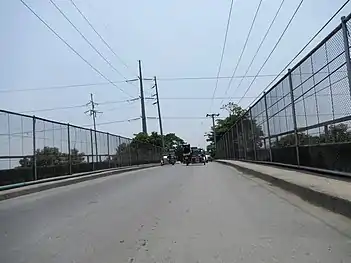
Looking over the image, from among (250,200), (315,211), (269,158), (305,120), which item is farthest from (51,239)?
(269,158)

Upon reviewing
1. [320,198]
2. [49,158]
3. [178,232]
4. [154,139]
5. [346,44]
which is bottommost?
[178,232]

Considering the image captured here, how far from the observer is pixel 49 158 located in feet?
79.4

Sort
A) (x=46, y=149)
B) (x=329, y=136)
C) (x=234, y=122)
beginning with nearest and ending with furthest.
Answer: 1. (x=329, y=136)
2. (x=46, y=149)
3. (x=234, y=122)

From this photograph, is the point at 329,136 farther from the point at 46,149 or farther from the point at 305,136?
the point at 46,149

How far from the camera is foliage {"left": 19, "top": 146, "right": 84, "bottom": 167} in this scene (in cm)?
2098

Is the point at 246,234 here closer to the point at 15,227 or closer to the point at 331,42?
the point at 15,227

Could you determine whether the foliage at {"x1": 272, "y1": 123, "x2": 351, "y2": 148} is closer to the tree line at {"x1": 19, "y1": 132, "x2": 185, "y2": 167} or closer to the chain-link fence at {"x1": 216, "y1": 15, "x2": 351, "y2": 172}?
the chain-link fence at {"x1": 216, "y1": 15, "x2": 351, "y2": 172}

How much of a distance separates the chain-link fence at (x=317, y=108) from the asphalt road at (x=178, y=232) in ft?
6.90

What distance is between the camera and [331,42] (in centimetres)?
1270

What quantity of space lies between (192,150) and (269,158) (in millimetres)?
39680

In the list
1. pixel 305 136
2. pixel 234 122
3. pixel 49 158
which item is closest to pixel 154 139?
pixel 234 122

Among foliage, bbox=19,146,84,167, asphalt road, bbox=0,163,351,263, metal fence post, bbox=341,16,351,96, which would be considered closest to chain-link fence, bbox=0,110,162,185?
foliage, bbox=19,146,84,167

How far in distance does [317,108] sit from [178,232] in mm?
8131

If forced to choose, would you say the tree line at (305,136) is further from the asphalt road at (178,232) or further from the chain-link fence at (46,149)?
the chain-link fence at (46,149)
